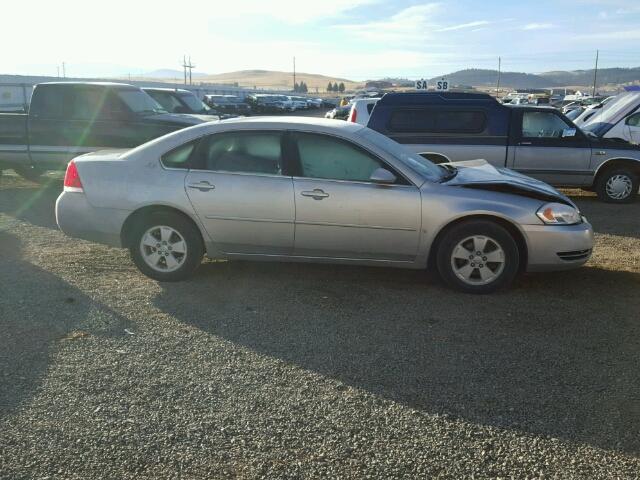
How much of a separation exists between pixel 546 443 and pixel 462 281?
241 centimetres

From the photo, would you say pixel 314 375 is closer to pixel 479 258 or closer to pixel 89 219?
pixel 479 258

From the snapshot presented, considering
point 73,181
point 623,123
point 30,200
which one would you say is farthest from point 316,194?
point 623,123

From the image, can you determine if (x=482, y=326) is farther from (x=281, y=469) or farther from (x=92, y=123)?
(x=92, y=123)

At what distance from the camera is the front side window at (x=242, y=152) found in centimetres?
574

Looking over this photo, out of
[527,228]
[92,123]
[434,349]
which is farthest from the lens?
[92,123]

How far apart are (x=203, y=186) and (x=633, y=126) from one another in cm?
1222

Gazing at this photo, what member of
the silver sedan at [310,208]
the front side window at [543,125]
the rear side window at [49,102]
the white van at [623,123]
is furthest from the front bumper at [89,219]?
the white van at [623,123]

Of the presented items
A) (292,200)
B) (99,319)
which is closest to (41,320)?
(99,319)

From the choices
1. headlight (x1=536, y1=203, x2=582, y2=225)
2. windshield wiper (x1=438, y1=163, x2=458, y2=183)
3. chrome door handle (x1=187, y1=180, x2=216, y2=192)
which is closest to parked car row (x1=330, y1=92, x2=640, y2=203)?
windshield wiper (x1=438, y1=163, x2=458, y2=183)

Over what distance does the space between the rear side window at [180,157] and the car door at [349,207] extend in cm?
101

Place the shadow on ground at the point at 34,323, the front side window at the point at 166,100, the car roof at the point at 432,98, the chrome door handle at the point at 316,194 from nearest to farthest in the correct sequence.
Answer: the shadow on ground at the point at 34,323
the chrome door handle at the point at 316,194
the car roof at the point at 432,98
the front side window at the point at 166,100

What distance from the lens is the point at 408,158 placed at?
19.5 feet

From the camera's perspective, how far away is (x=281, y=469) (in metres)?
3.02

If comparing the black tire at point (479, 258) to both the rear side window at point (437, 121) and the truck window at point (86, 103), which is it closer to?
the rear side window at point (437, 121)
